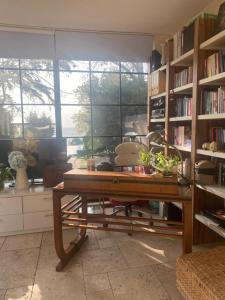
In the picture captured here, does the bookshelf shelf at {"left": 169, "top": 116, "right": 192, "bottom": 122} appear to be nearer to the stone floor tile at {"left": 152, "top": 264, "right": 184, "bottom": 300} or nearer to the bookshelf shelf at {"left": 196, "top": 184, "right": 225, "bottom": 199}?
the bookshelf shelf at {"left": 196, "top": 184, "right": 225, "bottom": 199}

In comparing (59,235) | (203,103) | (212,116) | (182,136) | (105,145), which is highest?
(203,103)

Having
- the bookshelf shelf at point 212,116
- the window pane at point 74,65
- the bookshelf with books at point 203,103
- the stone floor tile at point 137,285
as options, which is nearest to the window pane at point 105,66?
the window pane at point 74,65

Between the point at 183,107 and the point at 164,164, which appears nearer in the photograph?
the point at 164,164

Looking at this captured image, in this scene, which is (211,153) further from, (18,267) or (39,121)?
(39,121)

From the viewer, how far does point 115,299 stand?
177cm

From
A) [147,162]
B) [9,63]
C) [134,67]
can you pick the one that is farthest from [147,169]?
[9,63]

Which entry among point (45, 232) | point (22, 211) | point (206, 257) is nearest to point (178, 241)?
point (206, 257)

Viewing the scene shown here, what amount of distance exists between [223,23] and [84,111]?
79.9 inches

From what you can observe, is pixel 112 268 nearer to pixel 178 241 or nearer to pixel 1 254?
pixel 178 241

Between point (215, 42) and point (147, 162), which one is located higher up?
point (215, 42)

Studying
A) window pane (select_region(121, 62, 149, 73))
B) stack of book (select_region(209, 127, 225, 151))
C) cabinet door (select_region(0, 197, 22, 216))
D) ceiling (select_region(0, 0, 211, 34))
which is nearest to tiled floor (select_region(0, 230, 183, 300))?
cabinet door (select_region(0, 197, 22, 216))

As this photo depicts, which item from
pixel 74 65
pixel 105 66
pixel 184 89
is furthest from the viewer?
pixel 105 66

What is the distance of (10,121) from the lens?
329 cm

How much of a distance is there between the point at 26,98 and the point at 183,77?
6.76 feet
